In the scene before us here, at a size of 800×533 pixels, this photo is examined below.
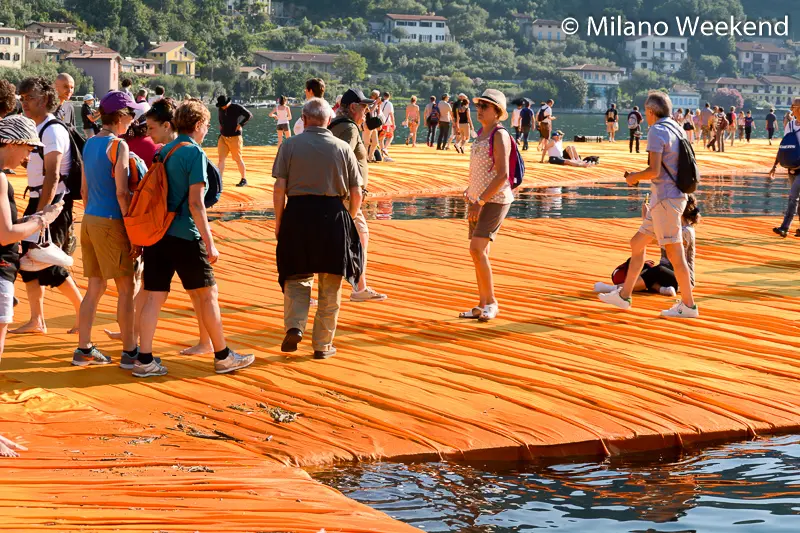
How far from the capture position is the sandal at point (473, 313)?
26.5 feet

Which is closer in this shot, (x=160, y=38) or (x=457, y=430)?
(x=457, y=430)

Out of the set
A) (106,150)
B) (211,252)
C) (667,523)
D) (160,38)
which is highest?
(160,38)

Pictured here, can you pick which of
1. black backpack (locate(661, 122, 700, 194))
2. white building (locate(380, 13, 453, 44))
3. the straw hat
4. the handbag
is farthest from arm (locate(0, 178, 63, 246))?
white building (locate(380, 13, 453, 44))

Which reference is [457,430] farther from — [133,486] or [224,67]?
[224,67]

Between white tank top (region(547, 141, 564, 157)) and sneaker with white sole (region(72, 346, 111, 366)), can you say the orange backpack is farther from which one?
white tank top (region(547, 141, 564, 157))

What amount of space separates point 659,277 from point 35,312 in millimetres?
4740

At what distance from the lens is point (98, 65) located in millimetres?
129000

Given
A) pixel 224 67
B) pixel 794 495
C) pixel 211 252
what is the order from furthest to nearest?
pixel 224 67
pixel 211 252
pixel 794 495

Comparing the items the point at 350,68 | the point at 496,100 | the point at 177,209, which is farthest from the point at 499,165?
the point at 350,68

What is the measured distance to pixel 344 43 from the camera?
7239 inches

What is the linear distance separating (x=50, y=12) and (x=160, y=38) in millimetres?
14942

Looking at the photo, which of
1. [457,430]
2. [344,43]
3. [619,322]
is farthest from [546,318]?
[344,43]

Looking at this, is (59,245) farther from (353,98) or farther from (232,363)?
(353,98)

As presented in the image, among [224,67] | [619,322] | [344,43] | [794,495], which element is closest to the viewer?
[794,495]
